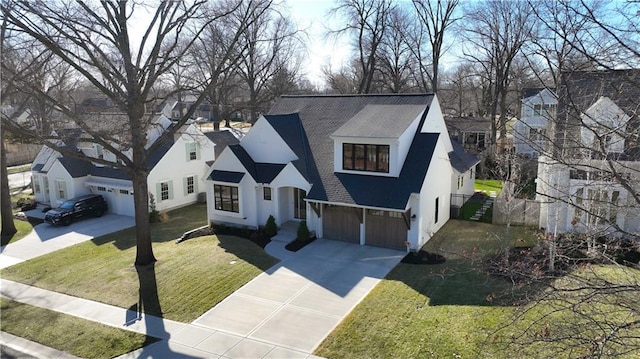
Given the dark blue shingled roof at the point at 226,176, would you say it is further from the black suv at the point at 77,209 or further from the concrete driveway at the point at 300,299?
the black suv at the point at 77,209

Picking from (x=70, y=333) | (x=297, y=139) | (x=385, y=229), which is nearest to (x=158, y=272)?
(x=70, y=333)

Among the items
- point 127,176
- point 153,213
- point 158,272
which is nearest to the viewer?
point 158,272

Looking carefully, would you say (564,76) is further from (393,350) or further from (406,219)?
(406,219)

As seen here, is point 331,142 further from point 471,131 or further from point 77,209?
point 471,131

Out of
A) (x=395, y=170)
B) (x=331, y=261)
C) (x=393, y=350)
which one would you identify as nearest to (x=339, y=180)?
(x=395, y=170)

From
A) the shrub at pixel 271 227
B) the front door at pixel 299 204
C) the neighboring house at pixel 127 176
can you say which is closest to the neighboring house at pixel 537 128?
the shrub at pixel 271 227

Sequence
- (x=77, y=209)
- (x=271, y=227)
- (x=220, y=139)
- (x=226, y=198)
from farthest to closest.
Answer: (x=220, y=139)
(x=77, y=209)
(x=226, y=198)
(x=271, y=227)
